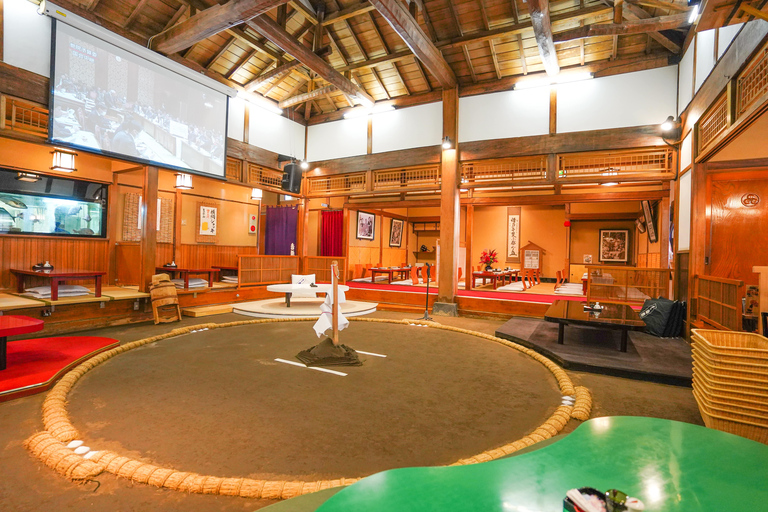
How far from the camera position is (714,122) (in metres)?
3.95

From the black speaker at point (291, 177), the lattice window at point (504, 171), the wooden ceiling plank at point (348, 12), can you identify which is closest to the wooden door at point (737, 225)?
the lattice window at point (504, 171)

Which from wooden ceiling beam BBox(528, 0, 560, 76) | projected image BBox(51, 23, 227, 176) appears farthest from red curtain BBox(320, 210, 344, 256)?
wooden ceiling beam BBox(528, 0, 560, 76)

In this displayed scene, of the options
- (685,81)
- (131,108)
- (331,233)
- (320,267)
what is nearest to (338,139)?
(320,267)

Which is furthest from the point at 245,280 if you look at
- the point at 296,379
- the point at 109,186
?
the point at 296,379

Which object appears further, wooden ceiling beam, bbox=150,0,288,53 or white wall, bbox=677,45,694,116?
white wall, bbox=677,45,694,116

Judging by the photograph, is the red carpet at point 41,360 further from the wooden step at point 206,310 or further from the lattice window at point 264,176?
the lattice window at point 264,176

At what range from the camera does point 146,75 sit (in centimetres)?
536

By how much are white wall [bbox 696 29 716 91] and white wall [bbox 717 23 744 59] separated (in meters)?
0.20

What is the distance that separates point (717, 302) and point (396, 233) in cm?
1015

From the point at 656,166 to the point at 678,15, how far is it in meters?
2.09

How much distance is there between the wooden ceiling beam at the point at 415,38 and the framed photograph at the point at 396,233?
690 centimetres

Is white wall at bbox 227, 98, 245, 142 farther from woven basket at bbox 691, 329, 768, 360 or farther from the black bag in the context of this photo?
the black bag

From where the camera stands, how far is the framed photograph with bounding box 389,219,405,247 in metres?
13.1

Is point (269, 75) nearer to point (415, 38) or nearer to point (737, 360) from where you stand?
point (415, 38)
